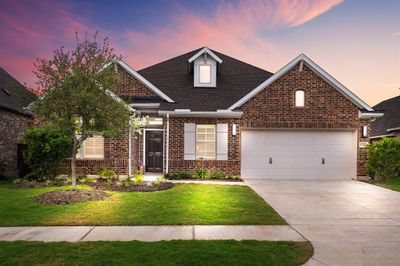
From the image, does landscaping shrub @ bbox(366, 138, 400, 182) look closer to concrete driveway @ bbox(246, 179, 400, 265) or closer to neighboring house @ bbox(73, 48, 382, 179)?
neighboring house @ bbox(73, 48, 382, 179)

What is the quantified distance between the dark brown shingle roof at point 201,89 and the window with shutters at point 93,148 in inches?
136

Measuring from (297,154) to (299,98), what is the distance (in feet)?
9.38

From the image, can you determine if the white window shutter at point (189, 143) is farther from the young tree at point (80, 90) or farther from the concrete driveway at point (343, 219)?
the young tree at point (80, 90)

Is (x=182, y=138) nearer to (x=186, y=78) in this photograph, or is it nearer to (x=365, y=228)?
(x=186, y=78)

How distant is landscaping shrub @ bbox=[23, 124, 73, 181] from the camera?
38.5ft

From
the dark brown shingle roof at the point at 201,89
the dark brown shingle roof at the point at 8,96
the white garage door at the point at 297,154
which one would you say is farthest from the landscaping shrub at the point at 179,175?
the dark brown shingle roof at the point at 8,96

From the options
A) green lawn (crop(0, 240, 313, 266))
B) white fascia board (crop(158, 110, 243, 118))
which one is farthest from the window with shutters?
green lawn (crop(0, 240, 313, 266))

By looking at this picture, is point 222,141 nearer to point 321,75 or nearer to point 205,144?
point 205,144

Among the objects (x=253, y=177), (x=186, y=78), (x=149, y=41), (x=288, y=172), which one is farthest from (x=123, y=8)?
(x=288, y=172)

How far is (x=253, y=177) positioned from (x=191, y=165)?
3245mm

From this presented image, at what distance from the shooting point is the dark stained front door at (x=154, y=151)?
14609 mm

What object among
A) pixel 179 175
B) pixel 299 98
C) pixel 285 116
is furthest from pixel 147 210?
pixel 299 98

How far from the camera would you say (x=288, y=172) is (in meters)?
14.5

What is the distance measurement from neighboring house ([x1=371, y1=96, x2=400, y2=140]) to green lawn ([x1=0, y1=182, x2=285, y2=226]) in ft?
51.2
